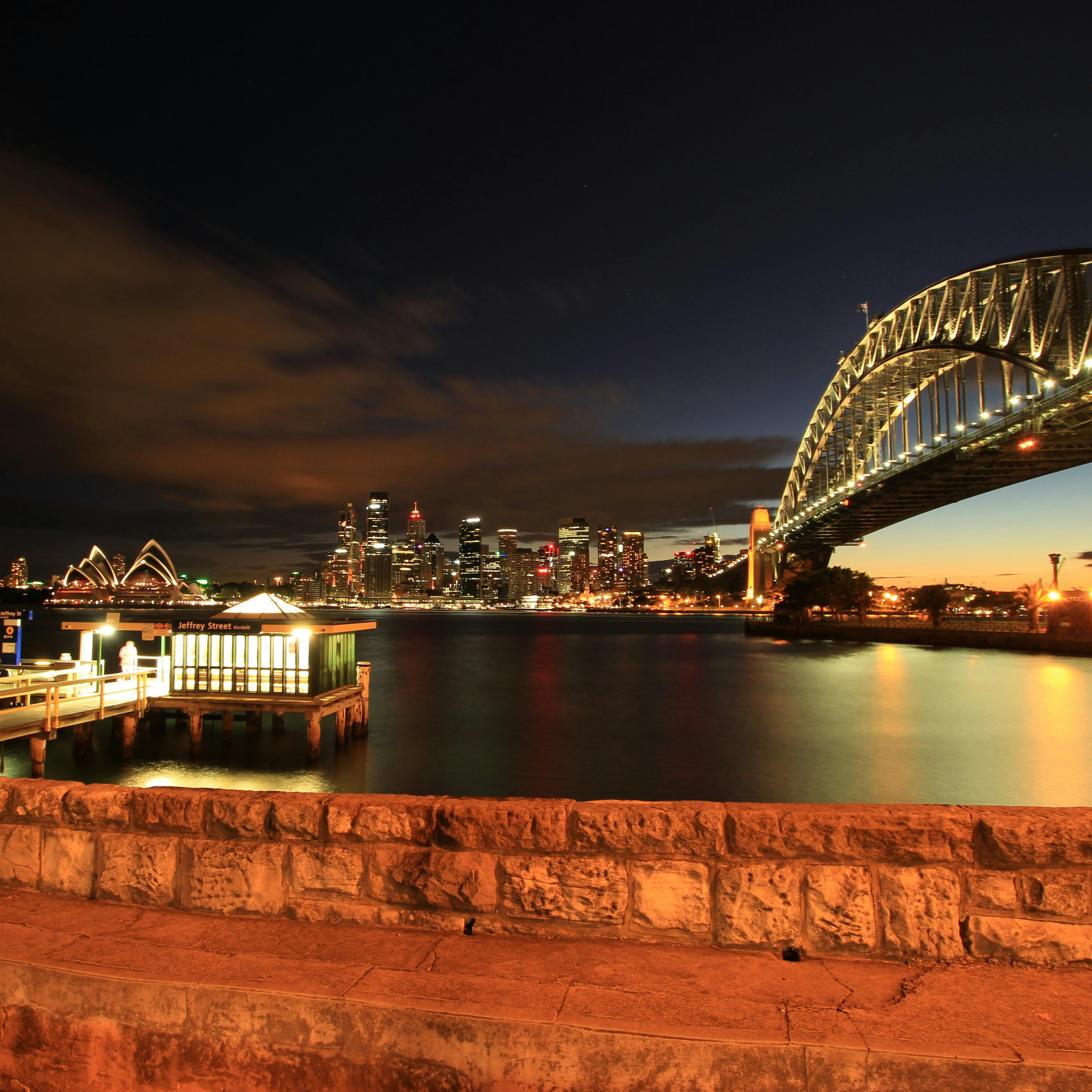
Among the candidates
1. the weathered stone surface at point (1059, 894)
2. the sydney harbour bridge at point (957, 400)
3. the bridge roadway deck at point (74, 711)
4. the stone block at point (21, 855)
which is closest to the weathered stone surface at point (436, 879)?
the stone block at point (21, 855)

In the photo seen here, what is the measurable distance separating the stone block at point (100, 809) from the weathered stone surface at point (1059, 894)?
4521mm

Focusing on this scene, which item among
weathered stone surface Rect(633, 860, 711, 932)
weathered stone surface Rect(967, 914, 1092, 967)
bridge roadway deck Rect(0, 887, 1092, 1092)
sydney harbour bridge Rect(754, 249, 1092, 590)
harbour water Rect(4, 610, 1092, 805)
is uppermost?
sydney harbour bridge Rect(754, 249, 1092, 590)

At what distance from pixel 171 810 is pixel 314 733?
18.0m

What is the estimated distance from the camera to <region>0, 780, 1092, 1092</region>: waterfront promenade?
2900 mm

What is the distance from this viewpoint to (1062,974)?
332cm

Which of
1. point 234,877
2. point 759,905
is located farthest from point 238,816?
point 759,905

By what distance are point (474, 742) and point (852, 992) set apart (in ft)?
83.5

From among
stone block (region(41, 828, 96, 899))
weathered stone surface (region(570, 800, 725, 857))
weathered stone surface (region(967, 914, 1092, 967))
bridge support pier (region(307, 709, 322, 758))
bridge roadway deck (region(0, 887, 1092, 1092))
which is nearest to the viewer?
bridge roadway deck (region(0, 887, 1092, 1092))

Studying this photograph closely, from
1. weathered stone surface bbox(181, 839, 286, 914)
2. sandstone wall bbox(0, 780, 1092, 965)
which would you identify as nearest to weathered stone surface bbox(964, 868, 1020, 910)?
sandstone wall bbox(0, 780, 1092, 965)

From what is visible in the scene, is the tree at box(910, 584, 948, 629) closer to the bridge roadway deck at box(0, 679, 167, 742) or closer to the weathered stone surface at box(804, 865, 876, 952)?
the bridge roadway deck at box(0, 679, 167, 742)

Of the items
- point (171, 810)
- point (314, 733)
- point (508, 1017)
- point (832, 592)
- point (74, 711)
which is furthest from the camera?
point (832, 592)

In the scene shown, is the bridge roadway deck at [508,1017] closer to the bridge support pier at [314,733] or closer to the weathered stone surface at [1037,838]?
the weathered stone surface at [1037,838]

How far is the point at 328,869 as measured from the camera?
386 centimetres

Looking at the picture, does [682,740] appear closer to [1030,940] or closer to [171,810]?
[1030,940]
